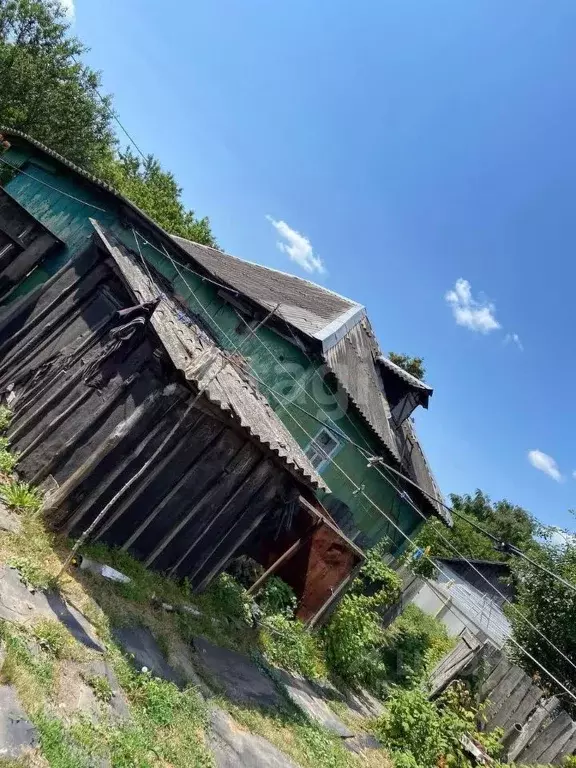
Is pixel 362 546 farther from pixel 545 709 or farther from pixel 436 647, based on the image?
pixel 545 709

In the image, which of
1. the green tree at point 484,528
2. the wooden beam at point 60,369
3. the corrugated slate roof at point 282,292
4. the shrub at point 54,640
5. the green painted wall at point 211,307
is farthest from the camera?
the green tree at point 484,528

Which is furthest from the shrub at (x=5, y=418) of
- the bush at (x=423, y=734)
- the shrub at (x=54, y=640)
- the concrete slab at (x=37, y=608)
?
the bush at (x=423, y=734)

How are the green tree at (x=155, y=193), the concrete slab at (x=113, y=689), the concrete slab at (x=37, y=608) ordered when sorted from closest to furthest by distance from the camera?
the concrete slab at (x=113, y=689) → the concrete slab at (x=37, y=608) → the green tree at (x=155, y=193)

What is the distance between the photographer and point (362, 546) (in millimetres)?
16062

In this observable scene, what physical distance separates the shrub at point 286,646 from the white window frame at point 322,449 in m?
4.80

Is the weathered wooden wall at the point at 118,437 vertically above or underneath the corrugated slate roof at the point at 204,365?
underneath

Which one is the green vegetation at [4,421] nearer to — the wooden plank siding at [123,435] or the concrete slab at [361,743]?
the wooden plank siding at [123,435]

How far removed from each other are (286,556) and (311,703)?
2.64m

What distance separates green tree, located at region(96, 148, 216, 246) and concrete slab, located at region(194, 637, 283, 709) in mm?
28541

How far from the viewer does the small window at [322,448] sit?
46.2 feet

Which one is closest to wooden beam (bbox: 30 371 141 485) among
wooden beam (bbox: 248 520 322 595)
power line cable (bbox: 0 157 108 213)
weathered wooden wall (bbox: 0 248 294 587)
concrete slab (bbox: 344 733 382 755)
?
weathered wooden wall (bbox: 0 248 294 587)

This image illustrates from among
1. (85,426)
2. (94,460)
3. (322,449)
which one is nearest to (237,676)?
(94,460)

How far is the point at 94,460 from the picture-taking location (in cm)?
737

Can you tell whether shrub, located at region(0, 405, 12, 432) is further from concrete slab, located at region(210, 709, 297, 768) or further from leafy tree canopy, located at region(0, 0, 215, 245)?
leafy tree canopy, located at region(0, 0, 215, 245)
